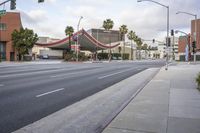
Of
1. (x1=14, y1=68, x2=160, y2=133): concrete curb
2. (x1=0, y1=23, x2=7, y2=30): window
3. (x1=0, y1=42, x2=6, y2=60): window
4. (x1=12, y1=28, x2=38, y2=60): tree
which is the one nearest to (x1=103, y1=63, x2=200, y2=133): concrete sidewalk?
(x1=14, y1=68, x2=160, y2=133): concrete curb

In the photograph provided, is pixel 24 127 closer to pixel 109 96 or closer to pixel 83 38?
pixel 109 96

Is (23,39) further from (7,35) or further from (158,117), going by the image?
(158,117)

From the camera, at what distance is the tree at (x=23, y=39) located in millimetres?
69188

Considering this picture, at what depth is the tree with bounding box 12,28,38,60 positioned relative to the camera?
6919 centimetres

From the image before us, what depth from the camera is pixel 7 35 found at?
71.6 meters

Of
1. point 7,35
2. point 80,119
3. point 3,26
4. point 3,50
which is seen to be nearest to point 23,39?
point 7,35

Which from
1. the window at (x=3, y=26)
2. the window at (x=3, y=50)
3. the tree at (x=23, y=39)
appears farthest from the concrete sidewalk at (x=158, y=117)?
the window at (x=3, y=26)

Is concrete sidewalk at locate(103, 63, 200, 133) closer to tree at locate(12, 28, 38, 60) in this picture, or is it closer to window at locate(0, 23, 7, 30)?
tree at locate(12, 28, 38, 60)

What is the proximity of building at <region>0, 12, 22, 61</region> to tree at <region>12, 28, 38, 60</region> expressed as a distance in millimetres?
1954

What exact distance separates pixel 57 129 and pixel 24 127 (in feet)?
2.75

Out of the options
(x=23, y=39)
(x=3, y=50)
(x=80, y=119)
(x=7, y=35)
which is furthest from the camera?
(x=7, y=35)

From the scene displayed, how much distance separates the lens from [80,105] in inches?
399

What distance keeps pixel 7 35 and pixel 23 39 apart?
5.31 meters

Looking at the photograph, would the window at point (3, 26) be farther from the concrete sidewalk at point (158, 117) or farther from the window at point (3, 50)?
the concrete sidewalk at point (158, 117)
